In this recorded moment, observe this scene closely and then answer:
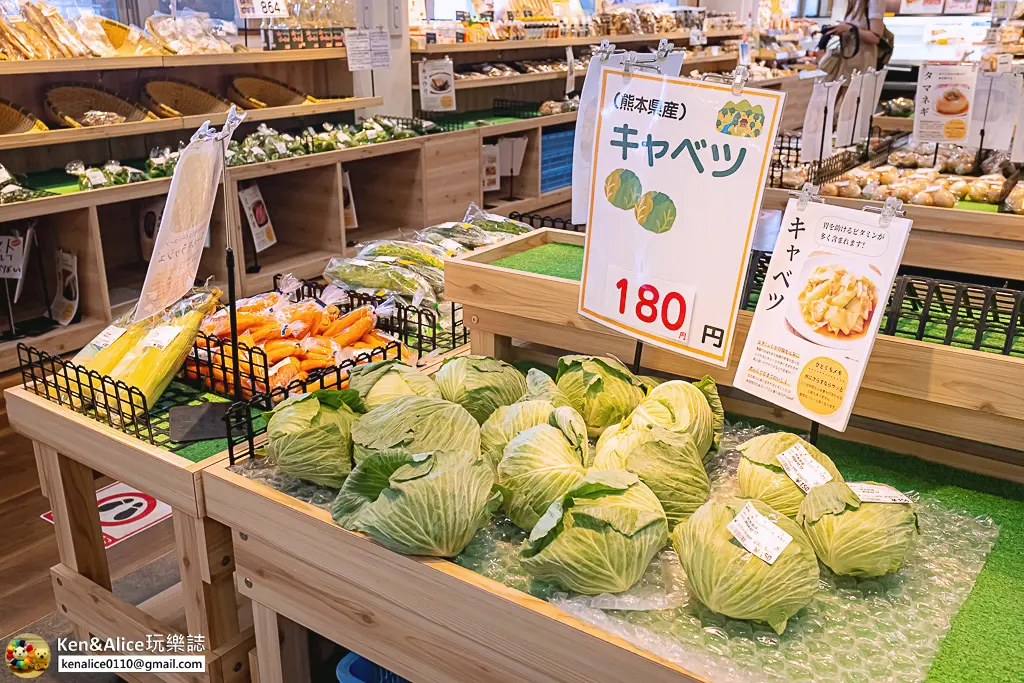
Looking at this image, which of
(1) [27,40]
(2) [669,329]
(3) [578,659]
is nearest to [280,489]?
(3) [578,659]

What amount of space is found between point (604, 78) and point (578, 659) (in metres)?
0.96

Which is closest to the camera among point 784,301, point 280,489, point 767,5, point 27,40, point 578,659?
point 578,659

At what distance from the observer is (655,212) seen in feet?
4.68

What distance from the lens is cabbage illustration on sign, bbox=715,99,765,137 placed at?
1273mm

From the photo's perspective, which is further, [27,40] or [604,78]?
[27,40]

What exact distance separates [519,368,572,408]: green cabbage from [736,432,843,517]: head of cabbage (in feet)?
1.07

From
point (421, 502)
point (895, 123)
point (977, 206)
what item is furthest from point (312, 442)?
point (895, 123)

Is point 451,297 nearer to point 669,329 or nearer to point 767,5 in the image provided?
point 669,329

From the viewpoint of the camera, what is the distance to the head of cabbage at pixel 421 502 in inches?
47.1

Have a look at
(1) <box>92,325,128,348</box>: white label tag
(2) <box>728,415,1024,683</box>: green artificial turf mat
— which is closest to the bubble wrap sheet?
(2) <box>728,415,1024,683</box>: green artificial turf mat

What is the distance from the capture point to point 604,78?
57.9 inches

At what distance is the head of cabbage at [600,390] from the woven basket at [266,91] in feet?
10.7

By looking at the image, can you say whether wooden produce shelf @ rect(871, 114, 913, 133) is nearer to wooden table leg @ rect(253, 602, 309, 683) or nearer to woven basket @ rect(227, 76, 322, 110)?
woven basket @ rect(227, 76, 322, 110)

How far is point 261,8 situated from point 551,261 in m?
2.95
